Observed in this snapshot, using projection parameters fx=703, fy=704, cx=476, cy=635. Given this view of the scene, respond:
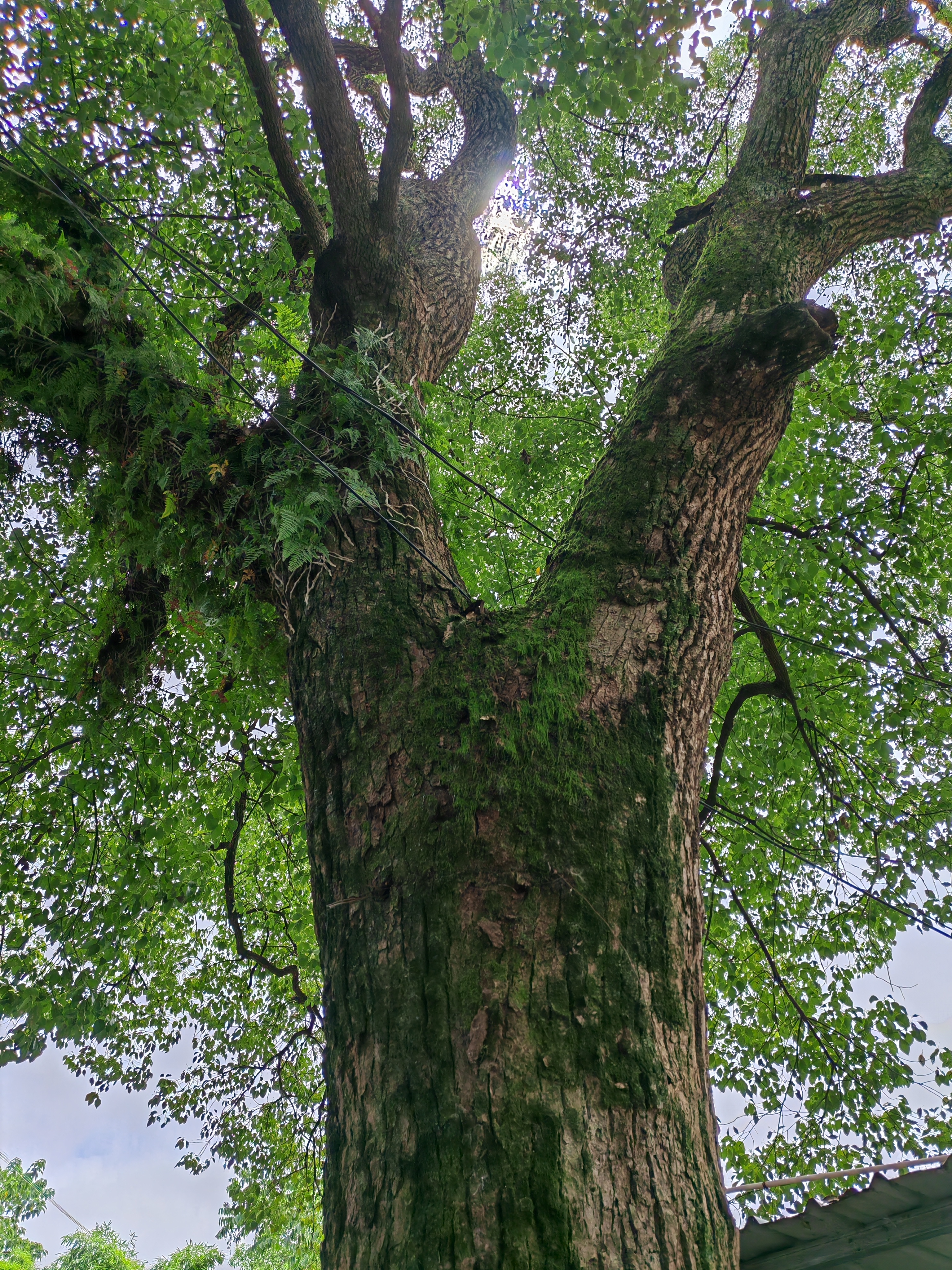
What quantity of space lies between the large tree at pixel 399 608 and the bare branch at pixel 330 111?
2 cm

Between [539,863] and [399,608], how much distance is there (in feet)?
3.57

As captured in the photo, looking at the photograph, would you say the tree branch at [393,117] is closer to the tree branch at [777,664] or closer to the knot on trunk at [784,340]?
the knot on trunk at [784,340]

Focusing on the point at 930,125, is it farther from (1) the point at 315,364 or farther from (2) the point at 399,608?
(2) the point at 399,608

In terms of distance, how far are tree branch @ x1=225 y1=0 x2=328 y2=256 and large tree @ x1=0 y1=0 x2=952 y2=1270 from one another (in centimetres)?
2

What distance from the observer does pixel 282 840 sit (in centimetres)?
638

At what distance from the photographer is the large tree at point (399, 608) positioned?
A: 1.60 m

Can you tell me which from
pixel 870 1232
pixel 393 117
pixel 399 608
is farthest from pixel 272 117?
pixel 870 1232

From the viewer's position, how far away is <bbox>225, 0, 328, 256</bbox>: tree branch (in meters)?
3.08

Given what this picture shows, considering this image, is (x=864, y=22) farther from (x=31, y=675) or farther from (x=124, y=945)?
(x=124, y=945)

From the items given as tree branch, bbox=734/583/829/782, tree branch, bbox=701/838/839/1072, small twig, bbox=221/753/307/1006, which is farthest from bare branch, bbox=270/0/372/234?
tree branch, bbox=701/838/839/1072

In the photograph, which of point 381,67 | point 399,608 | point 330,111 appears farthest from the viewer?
point 381,67

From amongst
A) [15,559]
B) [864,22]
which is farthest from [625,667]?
[864,22]

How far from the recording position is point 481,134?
6.48 metres

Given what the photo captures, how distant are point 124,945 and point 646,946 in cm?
499
